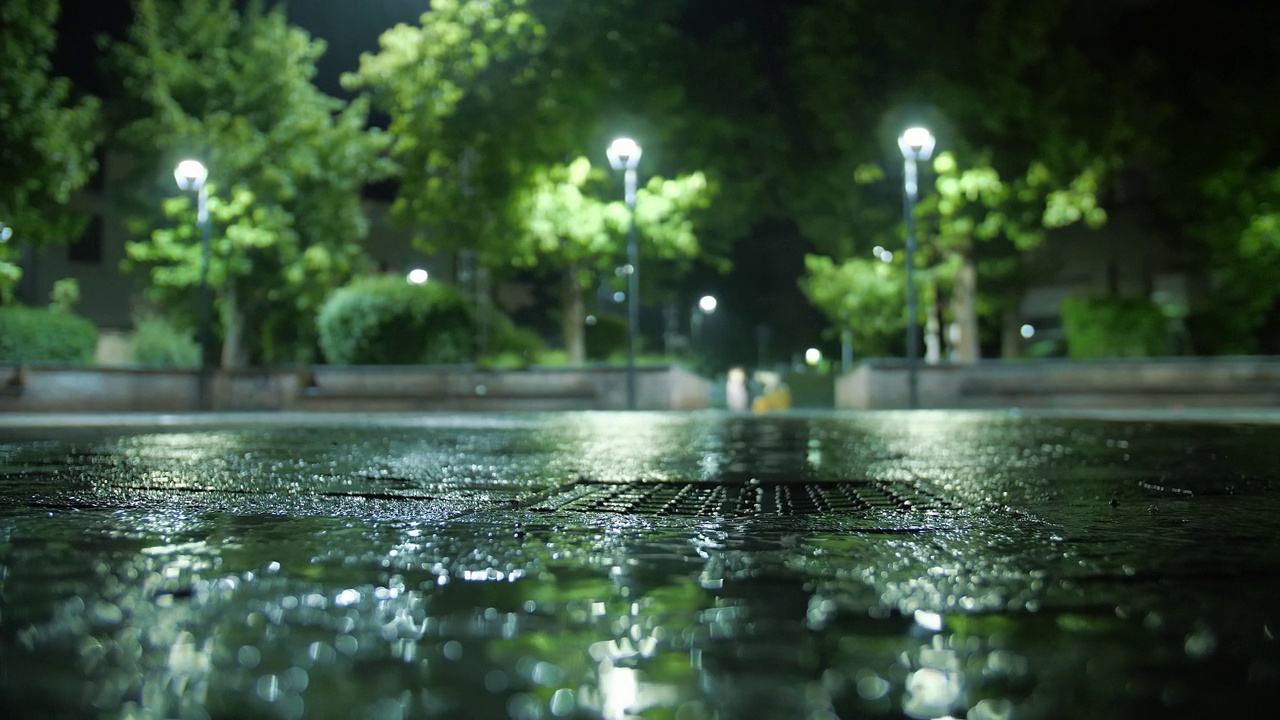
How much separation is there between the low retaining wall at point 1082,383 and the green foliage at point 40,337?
17935mm

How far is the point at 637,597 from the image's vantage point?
2.81m

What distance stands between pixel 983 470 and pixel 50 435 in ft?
34.3

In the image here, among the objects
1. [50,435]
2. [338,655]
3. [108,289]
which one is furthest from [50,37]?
[338,655]

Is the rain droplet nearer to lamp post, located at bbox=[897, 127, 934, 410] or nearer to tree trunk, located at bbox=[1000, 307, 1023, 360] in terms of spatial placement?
lamp post, located at bbox=[897, 127, 934, 410]

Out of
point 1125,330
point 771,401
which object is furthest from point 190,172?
point 1125,330

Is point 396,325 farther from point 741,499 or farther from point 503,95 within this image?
point 741,499

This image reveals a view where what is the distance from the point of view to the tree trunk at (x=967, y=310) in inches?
1127

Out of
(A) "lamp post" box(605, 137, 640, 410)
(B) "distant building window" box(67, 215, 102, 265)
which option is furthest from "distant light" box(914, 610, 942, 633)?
(B) "distant building window" box(67, 215, 102, 265)

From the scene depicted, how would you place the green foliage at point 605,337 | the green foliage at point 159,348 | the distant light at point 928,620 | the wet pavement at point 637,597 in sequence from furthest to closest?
the green foliage at point 605,337, the green foliage at point 159,348, the distant light at point 928,620, the wet pavement at point 637,597

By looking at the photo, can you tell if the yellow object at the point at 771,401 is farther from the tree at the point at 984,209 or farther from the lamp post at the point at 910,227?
the lamp post at the point at 910,227

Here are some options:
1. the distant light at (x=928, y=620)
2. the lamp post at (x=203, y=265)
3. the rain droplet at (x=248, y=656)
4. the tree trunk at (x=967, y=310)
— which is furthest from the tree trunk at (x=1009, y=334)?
the rain droplet at (x=248, y=656)

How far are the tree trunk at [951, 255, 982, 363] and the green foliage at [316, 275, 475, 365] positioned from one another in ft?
43.3

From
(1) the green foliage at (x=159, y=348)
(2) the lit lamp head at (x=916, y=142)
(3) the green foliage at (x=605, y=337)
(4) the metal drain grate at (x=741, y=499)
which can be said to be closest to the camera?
(4) the metal drain grate at (x=741, y=499)

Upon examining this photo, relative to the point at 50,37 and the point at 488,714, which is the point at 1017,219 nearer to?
the point at 50,37
